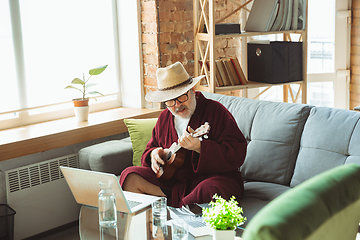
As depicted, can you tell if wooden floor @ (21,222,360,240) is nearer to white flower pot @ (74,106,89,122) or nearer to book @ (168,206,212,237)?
white flower pot @ (74,106,89,122)

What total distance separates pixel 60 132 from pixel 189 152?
3.27ft

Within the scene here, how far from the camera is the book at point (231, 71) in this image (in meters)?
3.32

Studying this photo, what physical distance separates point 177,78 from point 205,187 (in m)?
0.65

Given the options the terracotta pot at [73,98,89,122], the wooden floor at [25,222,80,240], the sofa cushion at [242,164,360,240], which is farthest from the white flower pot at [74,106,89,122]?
the sofa cushion at [242,164,360,240]

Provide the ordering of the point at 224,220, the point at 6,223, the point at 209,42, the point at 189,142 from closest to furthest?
the point at 224,220, the point at 189,142, the point at 6,223, the point at 209,42

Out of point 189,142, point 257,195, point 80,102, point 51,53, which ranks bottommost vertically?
point 257,195

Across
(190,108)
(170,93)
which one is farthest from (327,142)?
(170,93)

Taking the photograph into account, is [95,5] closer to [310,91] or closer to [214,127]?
[214,127]

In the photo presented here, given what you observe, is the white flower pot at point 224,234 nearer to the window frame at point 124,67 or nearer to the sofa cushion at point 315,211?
the sofa cushion at point 315,211

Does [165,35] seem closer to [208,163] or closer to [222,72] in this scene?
[222,72]

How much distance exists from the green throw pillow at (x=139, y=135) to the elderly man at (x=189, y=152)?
27 centimetres

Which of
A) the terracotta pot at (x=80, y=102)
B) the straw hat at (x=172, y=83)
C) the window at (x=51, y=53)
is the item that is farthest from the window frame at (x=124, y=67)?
the straw hat at (x=172, y=83)

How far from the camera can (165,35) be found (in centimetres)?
336

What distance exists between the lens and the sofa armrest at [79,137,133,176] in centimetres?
265
